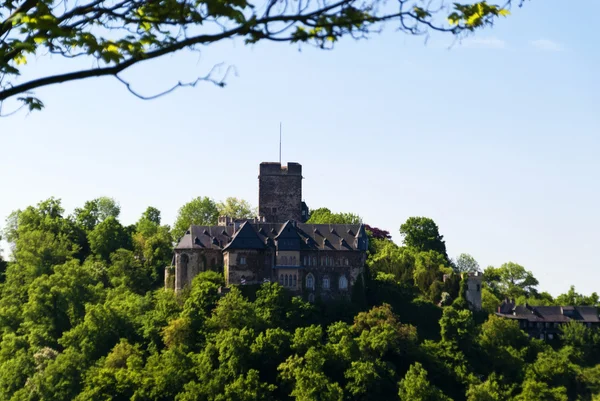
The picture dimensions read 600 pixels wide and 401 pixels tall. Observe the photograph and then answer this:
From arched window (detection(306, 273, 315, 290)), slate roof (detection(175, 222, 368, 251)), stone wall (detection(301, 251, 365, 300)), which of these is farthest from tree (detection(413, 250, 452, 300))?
arched window (detection(306, 273, 315, 290))

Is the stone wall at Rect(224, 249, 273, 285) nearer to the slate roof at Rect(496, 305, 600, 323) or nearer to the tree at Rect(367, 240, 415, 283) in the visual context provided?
the tree at Rect(367, 240, 415, 283)

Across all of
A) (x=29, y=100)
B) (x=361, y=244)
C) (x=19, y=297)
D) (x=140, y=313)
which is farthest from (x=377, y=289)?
(x=29, y=100)

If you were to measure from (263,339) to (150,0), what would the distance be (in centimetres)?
6064

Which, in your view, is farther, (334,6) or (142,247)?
(142,247)

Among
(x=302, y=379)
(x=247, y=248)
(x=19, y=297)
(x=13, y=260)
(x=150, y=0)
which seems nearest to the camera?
(x=150, y=0)

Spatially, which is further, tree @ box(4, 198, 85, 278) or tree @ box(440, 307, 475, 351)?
tree @ box(4, 198, 85, 278)

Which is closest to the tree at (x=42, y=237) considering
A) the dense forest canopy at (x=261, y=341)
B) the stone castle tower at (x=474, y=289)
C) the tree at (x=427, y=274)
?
the dense forest canopy at (x=261, y=341)

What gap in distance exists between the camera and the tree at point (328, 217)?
94.1 meters

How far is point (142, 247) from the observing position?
90875mm

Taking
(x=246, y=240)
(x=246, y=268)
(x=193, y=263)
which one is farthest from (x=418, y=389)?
(x=193, y=263)

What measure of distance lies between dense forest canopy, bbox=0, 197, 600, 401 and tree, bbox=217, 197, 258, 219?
589 inches

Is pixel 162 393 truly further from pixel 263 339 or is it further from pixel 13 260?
pixel 13 260

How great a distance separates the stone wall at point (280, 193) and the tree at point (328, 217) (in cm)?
634

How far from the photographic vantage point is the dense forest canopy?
69312 mm
